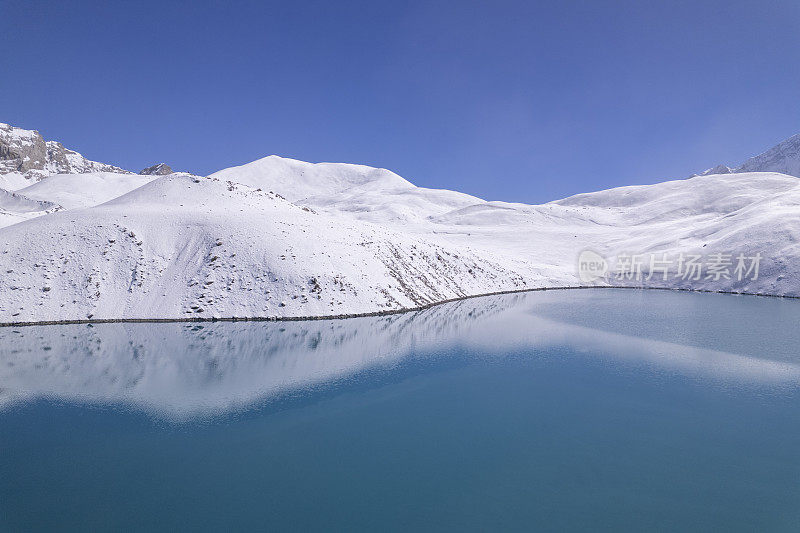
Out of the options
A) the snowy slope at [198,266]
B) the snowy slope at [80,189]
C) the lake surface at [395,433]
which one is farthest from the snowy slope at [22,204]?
the lake surface at [395,433]

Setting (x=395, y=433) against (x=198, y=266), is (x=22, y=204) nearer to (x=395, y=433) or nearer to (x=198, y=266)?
(x=198, y=266)

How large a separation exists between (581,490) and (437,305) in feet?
149

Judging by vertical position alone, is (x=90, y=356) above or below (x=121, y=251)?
below

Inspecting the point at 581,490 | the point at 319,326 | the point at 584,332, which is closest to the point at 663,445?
the point at 581,490

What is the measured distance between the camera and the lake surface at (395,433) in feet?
43.5

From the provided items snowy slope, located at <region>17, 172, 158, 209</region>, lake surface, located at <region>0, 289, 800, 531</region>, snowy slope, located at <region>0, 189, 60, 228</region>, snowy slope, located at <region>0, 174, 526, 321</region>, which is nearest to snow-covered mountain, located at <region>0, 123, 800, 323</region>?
snowy slope, located at <region>0, 174, 526, 321</region>

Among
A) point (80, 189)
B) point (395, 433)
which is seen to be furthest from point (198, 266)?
point (80, 189)

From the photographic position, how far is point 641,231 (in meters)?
126

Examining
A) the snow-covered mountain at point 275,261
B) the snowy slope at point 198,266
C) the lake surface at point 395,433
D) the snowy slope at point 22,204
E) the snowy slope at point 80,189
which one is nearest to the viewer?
the lake surface at point 395,433

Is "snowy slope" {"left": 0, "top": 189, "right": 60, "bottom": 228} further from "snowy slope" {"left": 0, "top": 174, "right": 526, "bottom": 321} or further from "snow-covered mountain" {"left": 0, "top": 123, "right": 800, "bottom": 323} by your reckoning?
"snowy slope" {"left": 0, "top": 174, "right": 526, "bottom": 321}

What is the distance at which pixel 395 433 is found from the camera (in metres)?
19.0

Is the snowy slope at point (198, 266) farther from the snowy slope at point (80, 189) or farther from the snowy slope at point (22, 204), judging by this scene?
the snowy slope at point (80, 189)

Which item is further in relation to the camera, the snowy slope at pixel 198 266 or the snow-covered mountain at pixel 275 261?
the snow-covered mountain at pixel 275 261

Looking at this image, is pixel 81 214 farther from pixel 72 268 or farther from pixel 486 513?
pixel 486 513
